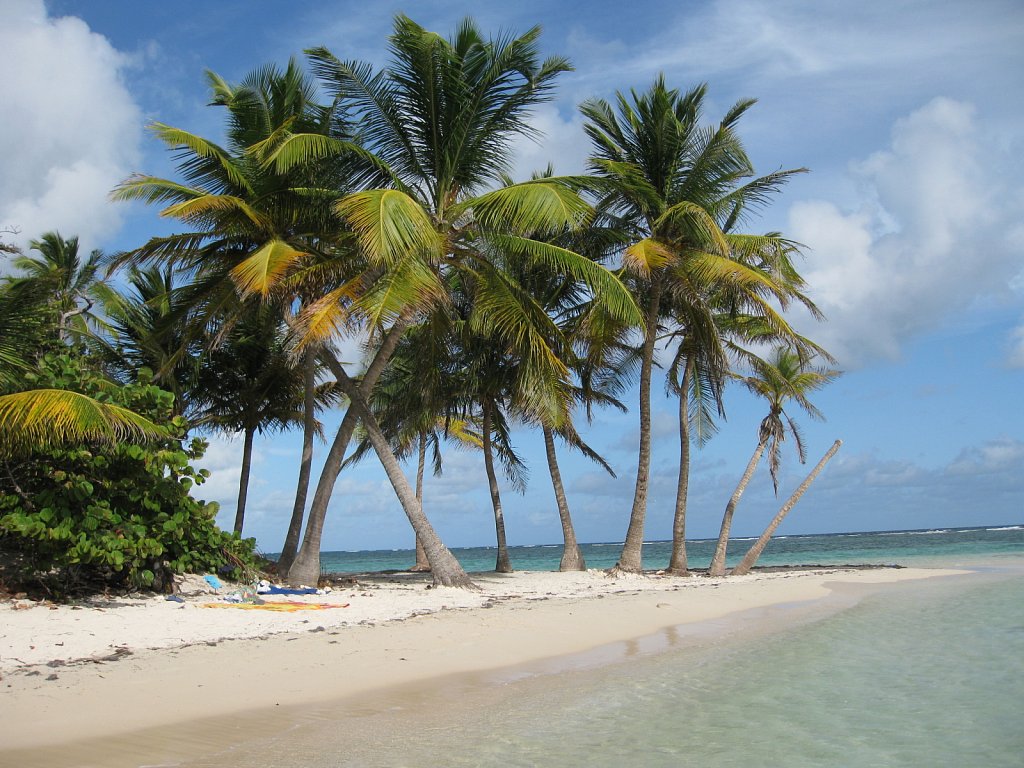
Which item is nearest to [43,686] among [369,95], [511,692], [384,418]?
[511,692]

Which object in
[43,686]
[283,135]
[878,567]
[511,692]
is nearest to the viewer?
[43,686]

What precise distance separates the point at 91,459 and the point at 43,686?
4.30m

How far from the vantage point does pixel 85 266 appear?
66.4 ft

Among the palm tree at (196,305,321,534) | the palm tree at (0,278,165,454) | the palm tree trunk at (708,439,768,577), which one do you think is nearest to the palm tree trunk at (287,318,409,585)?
the palm tree at (0,278,165,454)

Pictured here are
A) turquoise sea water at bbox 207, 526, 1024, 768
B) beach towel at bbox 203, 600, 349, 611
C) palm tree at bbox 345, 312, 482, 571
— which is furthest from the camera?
palm tree at bbox 345, 312, 482, 571

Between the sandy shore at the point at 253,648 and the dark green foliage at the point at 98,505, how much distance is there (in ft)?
1.82

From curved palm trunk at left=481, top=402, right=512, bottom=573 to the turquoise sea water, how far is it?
34.6ft

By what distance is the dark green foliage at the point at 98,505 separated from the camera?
964 centimetres

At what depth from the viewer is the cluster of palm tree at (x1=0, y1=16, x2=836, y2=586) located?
12.9 metres

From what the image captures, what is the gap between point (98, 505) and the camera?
390 inches

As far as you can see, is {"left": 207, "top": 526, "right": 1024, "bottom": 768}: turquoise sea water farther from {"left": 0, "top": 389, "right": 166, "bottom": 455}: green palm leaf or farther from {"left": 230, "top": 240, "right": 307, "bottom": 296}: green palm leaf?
{"left": 230, "top": 240, "right": 307, "bottom": 296}: green palm leaf

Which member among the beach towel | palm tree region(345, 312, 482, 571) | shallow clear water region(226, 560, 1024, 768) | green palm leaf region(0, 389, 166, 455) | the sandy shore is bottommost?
shallow clear water region(226, 560, 1024, 768)

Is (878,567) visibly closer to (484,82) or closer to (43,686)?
(484,82)

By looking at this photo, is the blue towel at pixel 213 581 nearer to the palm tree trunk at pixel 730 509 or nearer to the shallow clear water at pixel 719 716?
the shallow clear water at pixel 719 716
